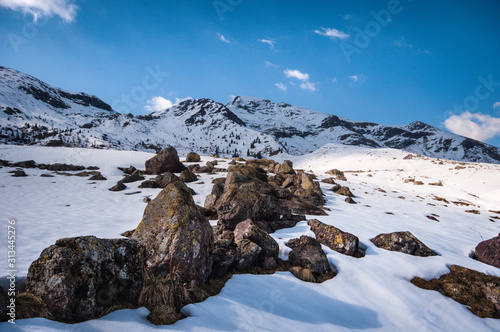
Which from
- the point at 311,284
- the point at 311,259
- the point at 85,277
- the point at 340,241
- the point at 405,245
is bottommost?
the point at 311,284

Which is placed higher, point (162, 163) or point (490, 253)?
point (162, 163)

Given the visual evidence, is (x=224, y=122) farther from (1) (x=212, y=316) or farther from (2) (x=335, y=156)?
(1) (x=212, y=316)

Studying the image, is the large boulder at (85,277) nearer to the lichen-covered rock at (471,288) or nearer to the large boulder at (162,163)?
the lichen-covered rock at (471,288)

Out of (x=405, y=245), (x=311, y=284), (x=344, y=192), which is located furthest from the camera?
(x=344, y=192)

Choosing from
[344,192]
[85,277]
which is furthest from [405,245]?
[344,192]

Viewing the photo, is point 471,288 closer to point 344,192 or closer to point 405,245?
point 405,245

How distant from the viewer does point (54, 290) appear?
10.0 feet

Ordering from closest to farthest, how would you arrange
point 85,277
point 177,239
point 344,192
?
point 85,277, point 177,239, point 344,192

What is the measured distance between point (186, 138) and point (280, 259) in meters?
165

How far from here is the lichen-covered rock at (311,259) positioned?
553cm

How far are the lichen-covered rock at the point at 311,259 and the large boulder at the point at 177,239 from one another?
251 cm

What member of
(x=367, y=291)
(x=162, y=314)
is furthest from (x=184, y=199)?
(x=367, y=291)

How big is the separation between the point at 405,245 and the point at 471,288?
1.72 m

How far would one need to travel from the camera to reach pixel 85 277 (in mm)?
3340
